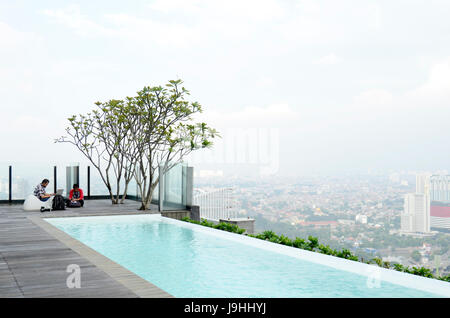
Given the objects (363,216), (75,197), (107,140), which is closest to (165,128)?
(107,140)

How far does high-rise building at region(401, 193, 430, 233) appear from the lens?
12930mm

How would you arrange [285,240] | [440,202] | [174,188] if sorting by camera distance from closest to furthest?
[285,240], [440,202], [174,188]

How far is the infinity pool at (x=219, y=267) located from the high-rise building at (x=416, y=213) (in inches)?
208

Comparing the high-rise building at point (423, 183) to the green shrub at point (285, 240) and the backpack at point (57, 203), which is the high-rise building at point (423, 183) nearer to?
the green shrub at point (285, 240)

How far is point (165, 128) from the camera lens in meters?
15.1

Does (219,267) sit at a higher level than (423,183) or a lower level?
lower

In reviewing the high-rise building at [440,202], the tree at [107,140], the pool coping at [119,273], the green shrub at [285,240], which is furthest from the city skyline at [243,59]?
the pool coping at [119,273]

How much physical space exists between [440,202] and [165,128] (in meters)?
8.62

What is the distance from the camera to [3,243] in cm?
830

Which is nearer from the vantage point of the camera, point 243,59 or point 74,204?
point 74,204

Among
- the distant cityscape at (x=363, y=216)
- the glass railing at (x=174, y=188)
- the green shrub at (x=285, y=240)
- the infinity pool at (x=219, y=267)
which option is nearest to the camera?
the infinity pool at (x=219, y=267)

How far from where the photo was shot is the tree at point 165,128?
1466cm

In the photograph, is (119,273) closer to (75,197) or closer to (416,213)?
(416,213)

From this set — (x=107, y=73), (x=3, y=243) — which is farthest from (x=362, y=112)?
(x=3, y=243)
